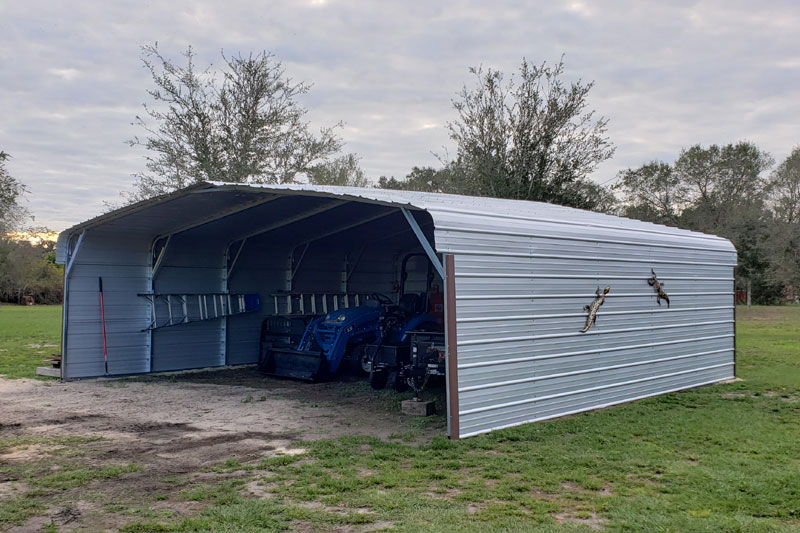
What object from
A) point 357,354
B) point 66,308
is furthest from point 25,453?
point 357,354

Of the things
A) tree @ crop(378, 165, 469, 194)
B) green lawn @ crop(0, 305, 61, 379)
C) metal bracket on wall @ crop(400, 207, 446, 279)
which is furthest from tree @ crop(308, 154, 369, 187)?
metal bracket on wall @ crop(400, 207, 446, 279)

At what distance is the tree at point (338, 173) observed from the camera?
2189cm

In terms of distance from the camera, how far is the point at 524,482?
541 cm

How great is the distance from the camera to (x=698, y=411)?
28.3ft

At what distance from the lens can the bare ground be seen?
16.6 ft

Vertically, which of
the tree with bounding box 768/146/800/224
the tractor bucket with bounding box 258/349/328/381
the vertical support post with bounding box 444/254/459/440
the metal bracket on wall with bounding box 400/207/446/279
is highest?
the tree with bounding box 768/146/800/224

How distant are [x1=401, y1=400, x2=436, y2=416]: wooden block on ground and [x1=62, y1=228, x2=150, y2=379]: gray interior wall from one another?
5.52 meters

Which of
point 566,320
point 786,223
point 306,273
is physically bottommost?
point 566,320

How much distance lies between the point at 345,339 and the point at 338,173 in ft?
63.6

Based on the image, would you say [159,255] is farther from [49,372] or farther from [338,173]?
[338,173]

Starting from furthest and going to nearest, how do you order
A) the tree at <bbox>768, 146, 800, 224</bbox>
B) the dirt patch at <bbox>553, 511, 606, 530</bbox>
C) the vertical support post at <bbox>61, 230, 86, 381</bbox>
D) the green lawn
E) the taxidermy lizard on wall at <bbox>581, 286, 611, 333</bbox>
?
the tree at <bbox>768, 146, 800, 224</bbox>
the green lawn
the vertical support post at <bbox>61, 230, 86, 381</bbox>
the taxidermy lizard on wall at <bbox>581, 286, 611, 333</bbox>
the dirt patch at <bbox>553, 511, 606, 530</bbox>

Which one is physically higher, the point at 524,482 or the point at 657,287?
the point at 657,287

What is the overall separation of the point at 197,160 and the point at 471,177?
743 centimetres

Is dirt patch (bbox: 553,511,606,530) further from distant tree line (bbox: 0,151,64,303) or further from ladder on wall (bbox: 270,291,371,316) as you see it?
distant tree line (bbox: 0,151,64,303)
